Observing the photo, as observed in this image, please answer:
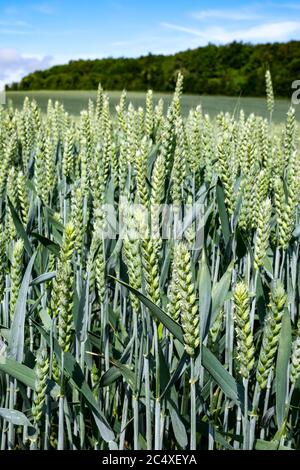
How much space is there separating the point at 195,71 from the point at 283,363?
16.5 metres

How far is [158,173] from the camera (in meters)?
1.08

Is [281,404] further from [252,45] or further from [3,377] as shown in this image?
[252,45]

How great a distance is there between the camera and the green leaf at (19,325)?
90 centimetres

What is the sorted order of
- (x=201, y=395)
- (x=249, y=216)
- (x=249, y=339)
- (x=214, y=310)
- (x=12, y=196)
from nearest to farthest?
(x=249, y=339), (x=214, y=310), (x=201, y=395), (x=249, y=216), (x=12, y=196)

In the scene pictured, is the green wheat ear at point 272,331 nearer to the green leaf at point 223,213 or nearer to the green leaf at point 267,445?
the green leaf at point 267,445

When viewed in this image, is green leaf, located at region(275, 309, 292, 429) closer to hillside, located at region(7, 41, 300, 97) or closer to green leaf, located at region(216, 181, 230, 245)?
green leaf, located at region(216, 181, 230, 245)

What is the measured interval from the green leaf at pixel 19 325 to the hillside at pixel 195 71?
10791mm

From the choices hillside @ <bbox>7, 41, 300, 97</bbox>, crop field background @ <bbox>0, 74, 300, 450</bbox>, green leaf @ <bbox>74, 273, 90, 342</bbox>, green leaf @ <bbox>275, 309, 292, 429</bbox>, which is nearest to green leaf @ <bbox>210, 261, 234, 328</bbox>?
crop field background @ <bbox>0, 74, 300, 450</bbox>

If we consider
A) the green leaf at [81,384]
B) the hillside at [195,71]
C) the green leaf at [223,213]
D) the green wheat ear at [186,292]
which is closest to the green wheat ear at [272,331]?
the green wheat ear at [186,292]

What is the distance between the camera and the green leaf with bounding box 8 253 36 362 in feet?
2.95

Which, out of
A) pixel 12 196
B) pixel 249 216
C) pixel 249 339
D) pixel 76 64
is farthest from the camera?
pixel 76 64

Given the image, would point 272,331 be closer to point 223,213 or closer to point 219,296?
point 219,296

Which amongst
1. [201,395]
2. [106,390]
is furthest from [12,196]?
[201,395]
